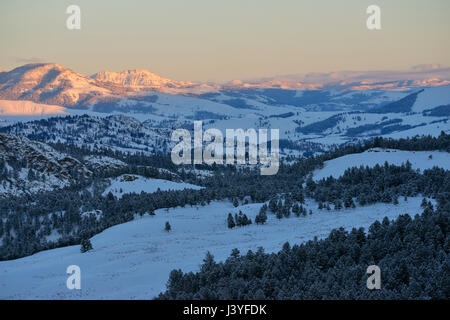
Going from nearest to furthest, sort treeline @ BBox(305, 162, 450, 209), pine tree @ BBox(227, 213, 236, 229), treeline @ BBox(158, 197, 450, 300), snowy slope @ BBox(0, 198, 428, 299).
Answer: treeline @ BBox(158, 197, 450, 300), snowy slope @ BBox(0, 198, 428, 299), pine tree @ BBox(227, 213, 236, 229), treeline @ BBox(305, 162, 450, 209)

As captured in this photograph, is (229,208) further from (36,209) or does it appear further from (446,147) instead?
(446,147)

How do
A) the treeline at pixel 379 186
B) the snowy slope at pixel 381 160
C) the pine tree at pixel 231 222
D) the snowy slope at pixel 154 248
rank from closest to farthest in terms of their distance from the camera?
the snowy slope at pixel 154 248 < the pine tree at pixel 231 222 < the treeline at pixel 379 186 < the snowy slope at pixel 381 160

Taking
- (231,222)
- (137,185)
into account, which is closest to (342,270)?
(231,222)

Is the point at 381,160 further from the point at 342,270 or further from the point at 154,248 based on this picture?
the point at 342,270

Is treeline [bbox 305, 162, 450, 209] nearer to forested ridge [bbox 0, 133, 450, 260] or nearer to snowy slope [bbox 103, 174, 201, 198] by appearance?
forested ridge [bbox 0, 133, 450, 260]

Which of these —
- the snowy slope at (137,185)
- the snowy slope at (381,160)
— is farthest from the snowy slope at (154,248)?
the snowy slope at (137,185)

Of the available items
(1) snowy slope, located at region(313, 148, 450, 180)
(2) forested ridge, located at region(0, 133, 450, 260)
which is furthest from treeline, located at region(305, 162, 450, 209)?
(1) snowy slope, located at region(313, 148, 450, 180)

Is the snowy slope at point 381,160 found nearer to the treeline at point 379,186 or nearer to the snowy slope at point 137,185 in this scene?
the treeline at point 379,186
